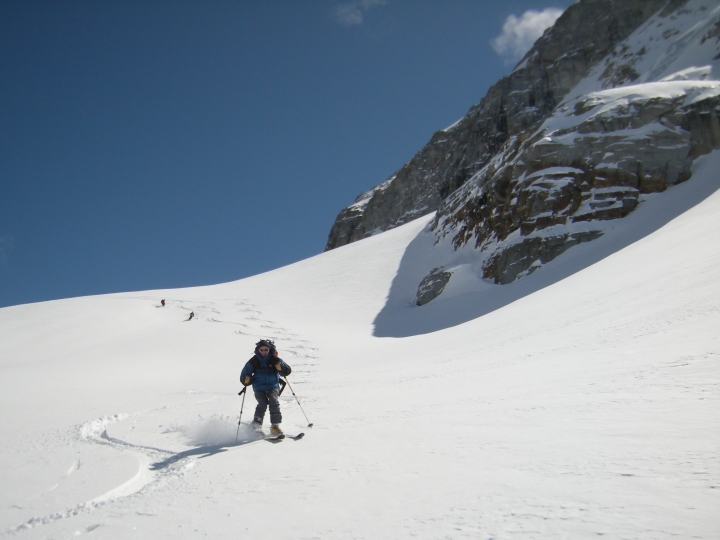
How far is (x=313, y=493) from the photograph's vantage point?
3.84m

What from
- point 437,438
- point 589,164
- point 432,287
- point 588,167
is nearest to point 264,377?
point 437,438

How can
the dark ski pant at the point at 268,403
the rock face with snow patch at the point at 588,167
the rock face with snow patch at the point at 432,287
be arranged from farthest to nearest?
the rock face with snow patch at the point at 432,287 < the rock face with snow patch at the point at 588,167 < the dark ski pant at the point at 268,403

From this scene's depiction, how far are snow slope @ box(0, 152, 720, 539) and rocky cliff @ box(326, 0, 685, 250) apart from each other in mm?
47340

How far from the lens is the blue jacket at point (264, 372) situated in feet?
24.1

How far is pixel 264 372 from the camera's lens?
24.5 feet

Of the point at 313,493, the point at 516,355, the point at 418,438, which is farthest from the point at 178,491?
the point at 516,355

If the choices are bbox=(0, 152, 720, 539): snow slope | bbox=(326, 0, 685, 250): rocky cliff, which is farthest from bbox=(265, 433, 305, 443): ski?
bbox=(326, 0, 685, 250): rocky cliff

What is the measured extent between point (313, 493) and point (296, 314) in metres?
26.2

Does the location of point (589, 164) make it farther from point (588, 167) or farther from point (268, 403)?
point (268, 403)

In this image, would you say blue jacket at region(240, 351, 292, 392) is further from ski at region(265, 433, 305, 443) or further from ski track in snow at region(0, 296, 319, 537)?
ski at region(265, 433, 305, 443)

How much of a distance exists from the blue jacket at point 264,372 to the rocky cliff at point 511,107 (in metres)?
51.0

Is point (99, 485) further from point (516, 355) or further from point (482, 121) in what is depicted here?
point (482, 121)

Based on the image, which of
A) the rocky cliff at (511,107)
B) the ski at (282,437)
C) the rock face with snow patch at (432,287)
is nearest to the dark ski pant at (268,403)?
the ski at (282,437)

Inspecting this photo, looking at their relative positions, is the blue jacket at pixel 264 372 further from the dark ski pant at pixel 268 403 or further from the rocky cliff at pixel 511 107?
the rocky cliff at pixel 511 107
